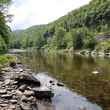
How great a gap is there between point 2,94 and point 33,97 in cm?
359

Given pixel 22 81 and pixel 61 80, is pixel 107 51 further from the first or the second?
pixel 22 81

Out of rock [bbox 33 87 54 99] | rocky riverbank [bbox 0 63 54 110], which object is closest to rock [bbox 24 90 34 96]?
rocky riverbank [bbox 0 63 54 110]

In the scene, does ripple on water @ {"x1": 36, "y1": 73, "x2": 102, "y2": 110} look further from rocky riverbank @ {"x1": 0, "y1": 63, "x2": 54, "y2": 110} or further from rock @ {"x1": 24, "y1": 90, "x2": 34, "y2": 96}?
rock @ {"x1": 24, "y1": 90, "x2": 34, "y2": 96}

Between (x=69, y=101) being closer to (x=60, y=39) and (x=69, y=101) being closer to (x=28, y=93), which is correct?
(x=28, y=93)

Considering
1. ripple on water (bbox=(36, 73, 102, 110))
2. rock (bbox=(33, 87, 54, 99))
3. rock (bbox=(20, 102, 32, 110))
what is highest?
rock (bbox=(20, 102, 32, 110))

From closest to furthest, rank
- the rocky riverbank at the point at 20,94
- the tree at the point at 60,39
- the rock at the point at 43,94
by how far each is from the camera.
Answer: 1. the rocky riverbank at the point at 20,94
2. the rock at the point at 43,94
3. the tree at the point at 60,39

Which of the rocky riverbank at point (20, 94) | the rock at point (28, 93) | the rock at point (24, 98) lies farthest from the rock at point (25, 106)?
the rock at point (28, 93)

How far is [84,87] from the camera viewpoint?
39000 millimetres

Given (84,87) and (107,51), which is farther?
(107,51)

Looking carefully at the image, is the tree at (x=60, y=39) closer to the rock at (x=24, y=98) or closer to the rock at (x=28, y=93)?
the rock at (x=28, y=93)

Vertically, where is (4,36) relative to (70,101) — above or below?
above

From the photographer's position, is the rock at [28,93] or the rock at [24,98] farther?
the rock at [28,93]

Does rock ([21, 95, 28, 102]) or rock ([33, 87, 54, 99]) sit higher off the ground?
rock ([21, 95, 28, 102])

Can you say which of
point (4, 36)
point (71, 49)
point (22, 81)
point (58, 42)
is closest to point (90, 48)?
point (71, 49)
